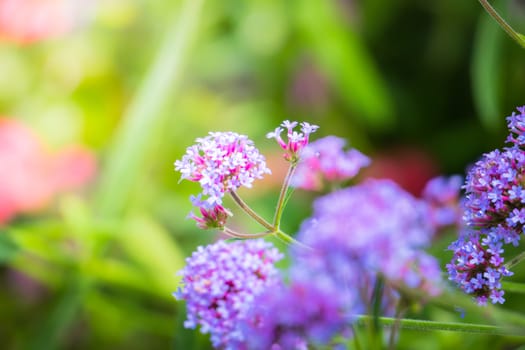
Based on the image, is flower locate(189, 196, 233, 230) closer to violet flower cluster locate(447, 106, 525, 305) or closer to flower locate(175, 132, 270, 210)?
flower locate(175, 132, 270, 210)

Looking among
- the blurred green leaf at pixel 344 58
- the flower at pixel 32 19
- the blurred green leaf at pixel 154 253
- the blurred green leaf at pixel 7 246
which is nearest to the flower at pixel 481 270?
the blurred green leaf at pixel 7 246

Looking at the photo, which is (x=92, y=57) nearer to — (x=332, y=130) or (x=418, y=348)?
(x=332, y=130)

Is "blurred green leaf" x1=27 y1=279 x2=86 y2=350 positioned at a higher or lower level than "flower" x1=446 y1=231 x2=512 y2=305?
higher

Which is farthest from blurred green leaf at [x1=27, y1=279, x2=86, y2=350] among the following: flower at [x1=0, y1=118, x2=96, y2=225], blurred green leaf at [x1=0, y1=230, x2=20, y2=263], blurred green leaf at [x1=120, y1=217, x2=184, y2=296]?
flower at [x1=0, y1=118, x2=96, y2=225]

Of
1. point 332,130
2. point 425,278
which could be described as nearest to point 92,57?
point 332,130

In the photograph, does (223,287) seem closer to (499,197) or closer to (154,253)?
(499,197)

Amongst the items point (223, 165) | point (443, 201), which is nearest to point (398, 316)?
point (223, 165)
